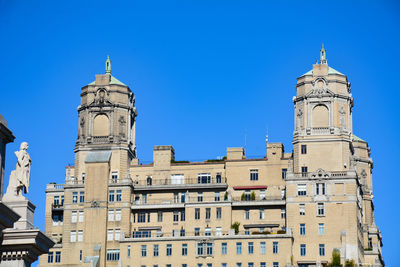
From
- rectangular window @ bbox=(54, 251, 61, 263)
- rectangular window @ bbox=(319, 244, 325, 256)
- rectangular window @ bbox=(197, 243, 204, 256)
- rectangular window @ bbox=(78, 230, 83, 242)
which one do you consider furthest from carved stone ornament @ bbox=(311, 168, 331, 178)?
rectangular window @ bbox=(54, 251, 61, 263)

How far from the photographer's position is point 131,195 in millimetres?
161250

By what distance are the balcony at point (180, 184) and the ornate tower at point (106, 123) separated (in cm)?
417

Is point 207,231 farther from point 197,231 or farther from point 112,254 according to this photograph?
point 112,254

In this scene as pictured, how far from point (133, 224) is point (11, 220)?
109595 millimetres

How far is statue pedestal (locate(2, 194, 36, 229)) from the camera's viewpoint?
56.9 meters

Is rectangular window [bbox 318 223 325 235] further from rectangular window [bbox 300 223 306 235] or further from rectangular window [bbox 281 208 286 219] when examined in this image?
rectangular window [bbox 281 208 286 219]

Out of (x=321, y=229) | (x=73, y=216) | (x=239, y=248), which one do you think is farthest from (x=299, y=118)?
(x=73, y=216)

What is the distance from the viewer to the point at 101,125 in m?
167

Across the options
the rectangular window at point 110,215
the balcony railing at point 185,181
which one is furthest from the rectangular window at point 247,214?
the rectangular window at point 110,215

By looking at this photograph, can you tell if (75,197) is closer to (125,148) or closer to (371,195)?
(125,148)

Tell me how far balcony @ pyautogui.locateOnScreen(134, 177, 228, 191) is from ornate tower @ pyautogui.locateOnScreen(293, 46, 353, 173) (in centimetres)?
1314

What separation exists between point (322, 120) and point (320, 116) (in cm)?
79

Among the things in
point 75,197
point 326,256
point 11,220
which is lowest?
point 11,220

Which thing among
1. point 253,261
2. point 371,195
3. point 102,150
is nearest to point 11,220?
point 253,261
